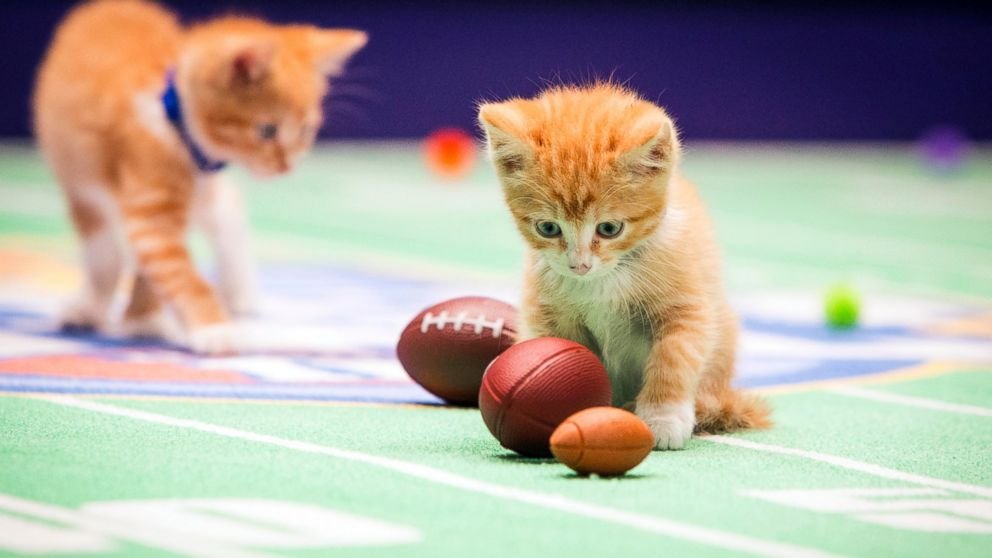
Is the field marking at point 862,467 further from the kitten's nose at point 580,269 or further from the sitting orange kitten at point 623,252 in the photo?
the kitten's nose at point 580,269

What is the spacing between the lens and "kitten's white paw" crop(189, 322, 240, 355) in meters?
5.86

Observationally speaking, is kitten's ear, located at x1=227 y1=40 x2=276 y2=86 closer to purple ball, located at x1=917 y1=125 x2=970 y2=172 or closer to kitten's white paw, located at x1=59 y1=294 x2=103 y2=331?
kitten's white paw, located at x1=59 y1=294 x2=103 y2=331

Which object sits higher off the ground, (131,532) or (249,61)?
(249,61)

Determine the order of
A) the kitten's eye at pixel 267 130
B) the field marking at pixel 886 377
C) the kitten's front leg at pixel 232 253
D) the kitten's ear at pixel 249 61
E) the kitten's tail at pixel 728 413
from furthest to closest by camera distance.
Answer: the kitten's front leg at pixel 232 253 < the kitten's eye at pixel 267 130 < the kitten's ear at pixel 249 61 < the field marking at pixel 886 377 < the kitten's tail at pixel 728 413

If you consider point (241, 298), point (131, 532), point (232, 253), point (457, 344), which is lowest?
point (131, 532)

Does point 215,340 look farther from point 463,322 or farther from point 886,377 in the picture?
point 886,377

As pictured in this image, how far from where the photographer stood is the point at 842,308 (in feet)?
22.9

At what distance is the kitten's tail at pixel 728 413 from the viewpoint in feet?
14.6

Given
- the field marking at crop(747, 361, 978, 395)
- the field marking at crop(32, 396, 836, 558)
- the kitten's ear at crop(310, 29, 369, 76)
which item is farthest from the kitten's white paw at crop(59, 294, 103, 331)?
the field marking at crop(747, 361, 978, 395)

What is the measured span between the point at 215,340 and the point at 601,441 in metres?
2.62

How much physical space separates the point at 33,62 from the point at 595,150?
43.4ft

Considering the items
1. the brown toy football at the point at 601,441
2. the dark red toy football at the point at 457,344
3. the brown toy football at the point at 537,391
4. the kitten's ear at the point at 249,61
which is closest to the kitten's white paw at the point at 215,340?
the kitten's ear at the point at 249,61

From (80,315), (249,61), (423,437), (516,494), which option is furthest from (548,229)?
(80,315)

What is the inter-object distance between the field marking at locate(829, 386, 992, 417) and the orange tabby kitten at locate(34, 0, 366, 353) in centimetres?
248
